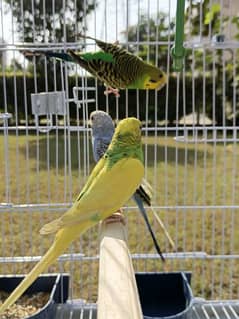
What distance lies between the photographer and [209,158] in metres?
4.23

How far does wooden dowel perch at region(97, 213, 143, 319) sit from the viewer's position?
57 centimetres

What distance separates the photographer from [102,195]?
0.89 meters

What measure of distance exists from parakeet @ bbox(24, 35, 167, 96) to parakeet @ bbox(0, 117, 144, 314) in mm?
213

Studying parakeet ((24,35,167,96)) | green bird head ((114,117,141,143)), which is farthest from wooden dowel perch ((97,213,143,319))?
parakeet ((24,35,167,96))

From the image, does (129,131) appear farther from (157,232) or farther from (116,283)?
(157,232)

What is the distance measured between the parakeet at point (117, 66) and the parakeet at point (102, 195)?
21 cm

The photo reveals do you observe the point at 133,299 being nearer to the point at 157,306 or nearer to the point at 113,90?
the point at 113,90

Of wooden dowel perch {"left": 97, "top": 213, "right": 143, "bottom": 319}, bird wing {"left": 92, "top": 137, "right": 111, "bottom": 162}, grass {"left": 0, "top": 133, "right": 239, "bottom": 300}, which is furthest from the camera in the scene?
grass {"left": 0, "top": 133, "right": 239, "bottom": 300}

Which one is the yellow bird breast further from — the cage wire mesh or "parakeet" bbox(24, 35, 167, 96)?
the cage wire mesh

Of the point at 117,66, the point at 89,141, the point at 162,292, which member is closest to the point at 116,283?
the point at 117,66

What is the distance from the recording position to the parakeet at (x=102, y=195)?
85 cm

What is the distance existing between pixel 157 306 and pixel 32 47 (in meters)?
0.91

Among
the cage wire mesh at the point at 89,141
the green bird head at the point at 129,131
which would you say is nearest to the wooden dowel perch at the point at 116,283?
the green bird head at the point at 129,131

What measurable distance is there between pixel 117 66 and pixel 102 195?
0.38 m
